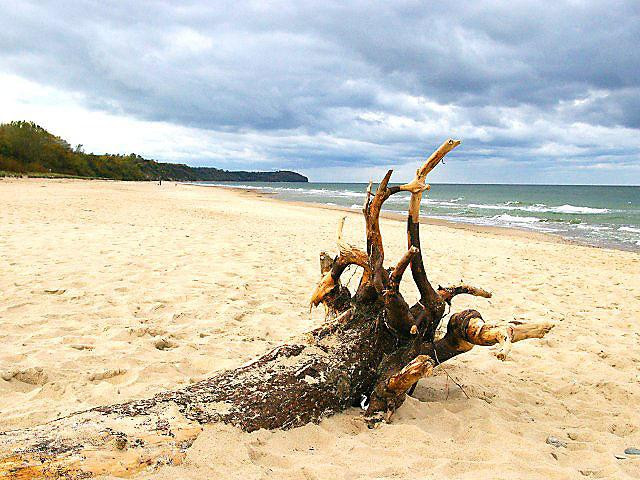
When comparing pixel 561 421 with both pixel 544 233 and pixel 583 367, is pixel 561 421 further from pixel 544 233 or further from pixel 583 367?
pixel 544 233

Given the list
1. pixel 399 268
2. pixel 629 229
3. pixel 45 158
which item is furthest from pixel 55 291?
pixel 45 158

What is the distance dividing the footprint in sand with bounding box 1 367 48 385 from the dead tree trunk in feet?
3.64

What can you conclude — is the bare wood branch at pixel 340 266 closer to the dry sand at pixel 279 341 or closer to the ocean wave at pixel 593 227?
the dry sand at pixel 279 341

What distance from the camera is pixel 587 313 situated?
22.8ft

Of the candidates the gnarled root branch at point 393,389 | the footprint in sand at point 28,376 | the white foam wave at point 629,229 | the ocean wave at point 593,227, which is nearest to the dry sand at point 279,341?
the footprint in sand at point 28,376

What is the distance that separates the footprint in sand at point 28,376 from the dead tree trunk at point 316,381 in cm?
111

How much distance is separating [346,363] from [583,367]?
276cm

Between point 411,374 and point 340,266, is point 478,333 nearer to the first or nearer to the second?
point 411,374

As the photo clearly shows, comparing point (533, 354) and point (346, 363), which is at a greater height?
point (346, 363)

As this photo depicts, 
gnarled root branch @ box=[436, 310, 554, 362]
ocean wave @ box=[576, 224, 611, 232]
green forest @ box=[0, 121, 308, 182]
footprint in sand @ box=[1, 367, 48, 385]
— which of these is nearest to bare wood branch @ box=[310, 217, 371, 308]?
gnarled root branch @ box=[436, 310, 554, 362]

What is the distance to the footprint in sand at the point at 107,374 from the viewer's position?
3764 millimetres

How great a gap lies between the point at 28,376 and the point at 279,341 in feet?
7.11

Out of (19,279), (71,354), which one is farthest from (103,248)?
(71,354)

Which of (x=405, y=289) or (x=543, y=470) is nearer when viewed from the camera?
(x=543, y=470)
